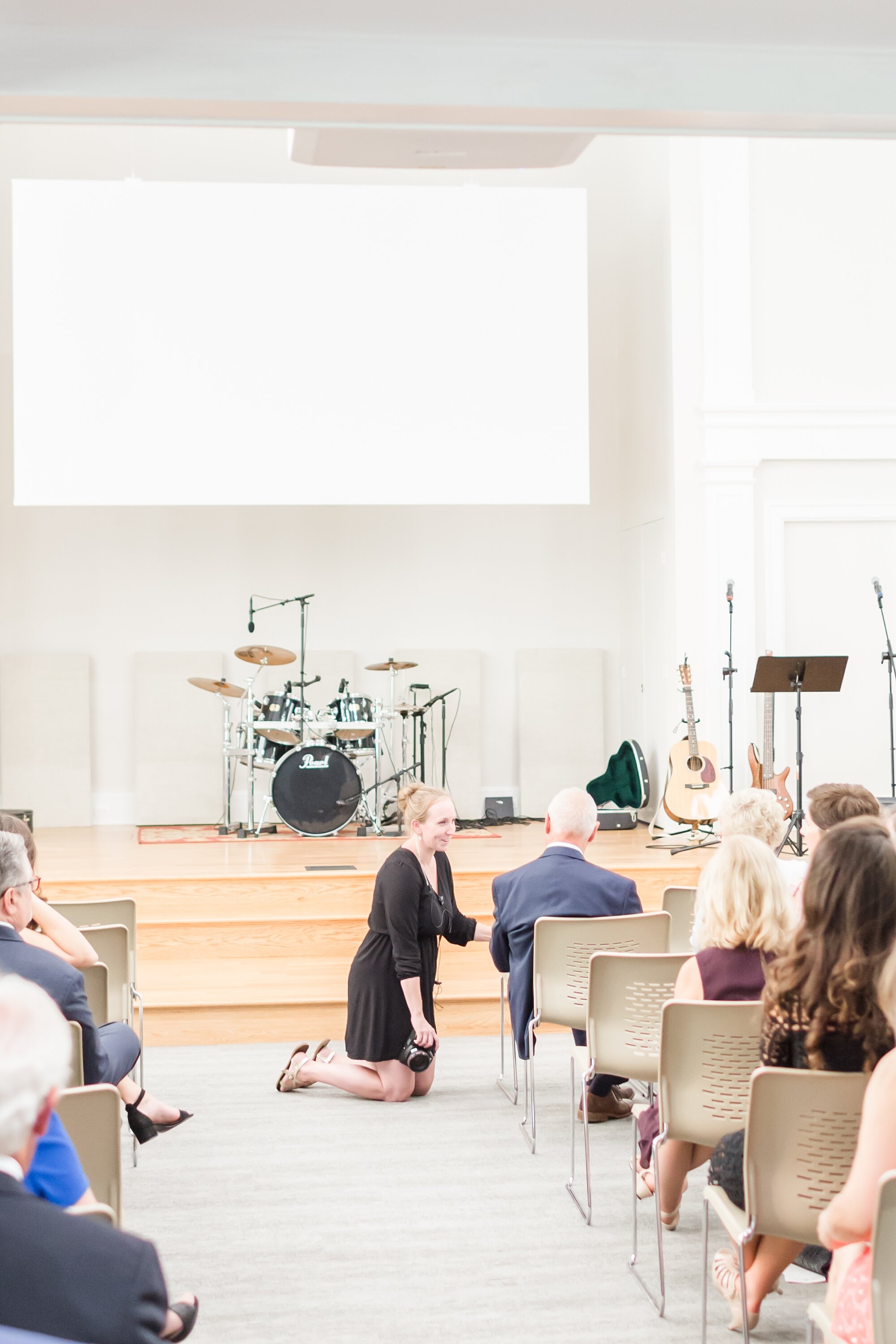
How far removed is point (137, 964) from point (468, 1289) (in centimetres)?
312

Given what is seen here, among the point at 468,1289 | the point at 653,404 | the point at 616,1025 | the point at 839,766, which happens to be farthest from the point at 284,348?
the point at 468,1289

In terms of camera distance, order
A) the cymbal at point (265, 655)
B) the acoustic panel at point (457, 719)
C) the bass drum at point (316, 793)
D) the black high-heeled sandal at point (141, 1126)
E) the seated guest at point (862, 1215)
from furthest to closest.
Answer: the acoustic panel at point (457, 719), the cymbal at point (265, 655), the bass drum at point (316, 793), the black high-heeled sandal at point (141, 1126), the seated guest at point (862, 1215)

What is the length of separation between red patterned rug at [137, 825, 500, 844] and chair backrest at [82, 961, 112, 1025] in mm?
4384

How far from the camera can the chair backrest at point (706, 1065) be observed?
118 inches

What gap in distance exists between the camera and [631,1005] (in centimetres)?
370

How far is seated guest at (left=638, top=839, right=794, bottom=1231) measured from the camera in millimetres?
3150

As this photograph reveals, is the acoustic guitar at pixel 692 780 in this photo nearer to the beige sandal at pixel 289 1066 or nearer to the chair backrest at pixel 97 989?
the beige sandal at pixel 289 1066

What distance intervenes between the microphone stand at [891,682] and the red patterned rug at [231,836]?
2.54 metres

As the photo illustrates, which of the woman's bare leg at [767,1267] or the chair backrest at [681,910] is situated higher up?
the chair backrest at [681,910]

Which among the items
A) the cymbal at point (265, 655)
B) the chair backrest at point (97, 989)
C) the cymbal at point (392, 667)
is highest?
the cymbal at point (265, 655)

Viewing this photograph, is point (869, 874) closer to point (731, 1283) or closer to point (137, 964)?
point (731, 1283)

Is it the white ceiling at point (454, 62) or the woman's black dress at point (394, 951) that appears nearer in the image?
the white ceiling at point (454, 62)

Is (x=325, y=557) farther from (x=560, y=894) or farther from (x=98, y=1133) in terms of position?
(x=98, y=1133)

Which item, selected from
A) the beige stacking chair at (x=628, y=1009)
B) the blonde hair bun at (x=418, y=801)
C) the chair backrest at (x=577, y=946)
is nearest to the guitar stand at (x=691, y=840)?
the blonde hair bun at (x=418, y=801)
